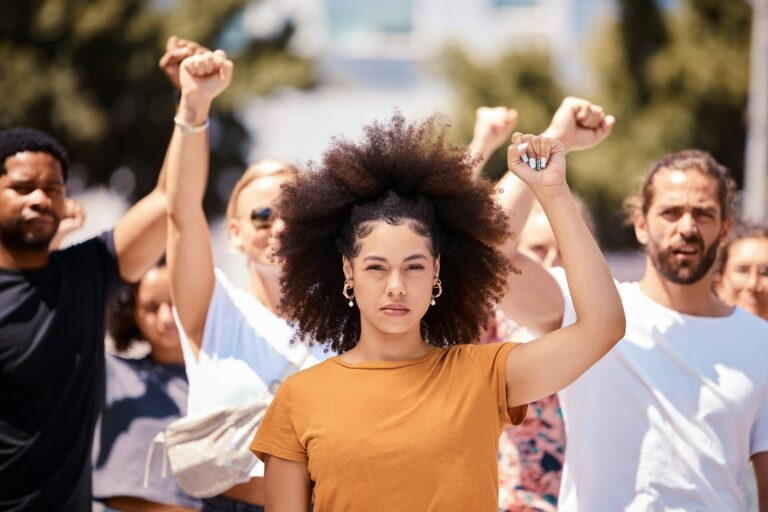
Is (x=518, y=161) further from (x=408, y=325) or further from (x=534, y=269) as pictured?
(x=534, y=269)

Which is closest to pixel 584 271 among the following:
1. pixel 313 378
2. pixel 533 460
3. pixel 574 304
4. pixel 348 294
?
pixel 574 304

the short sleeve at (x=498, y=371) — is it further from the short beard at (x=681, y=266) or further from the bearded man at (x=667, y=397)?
the short beard at (x=681, y=266)

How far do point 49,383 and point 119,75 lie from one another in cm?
1410

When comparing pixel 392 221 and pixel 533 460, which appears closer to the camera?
pixel 392 221

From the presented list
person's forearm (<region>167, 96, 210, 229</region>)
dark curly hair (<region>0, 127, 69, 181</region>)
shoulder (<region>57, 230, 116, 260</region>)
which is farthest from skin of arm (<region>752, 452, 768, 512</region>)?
dark curly hair (<region>0, 127, 69, 181</region>)

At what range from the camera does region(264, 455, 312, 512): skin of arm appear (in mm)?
3006

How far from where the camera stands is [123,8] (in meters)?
17.7

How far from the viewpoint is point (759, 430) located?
13.0ft

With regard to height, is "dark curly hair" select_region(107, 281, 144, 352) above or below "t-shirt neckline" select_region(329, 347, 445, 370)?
above

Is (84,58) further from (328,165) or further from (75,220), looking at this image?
(328,165)

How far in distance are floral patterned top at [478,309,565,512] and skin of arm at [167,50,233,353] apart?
1.17 m

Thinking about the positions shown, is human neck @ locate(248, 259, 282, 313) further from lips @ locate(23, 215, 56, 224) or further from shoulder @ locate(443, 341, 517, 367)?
shoulder @ locate(443, 341, 517, 367)

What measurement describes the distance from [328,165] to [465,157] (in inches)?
15.7

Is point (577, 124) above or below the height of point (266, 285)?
above
